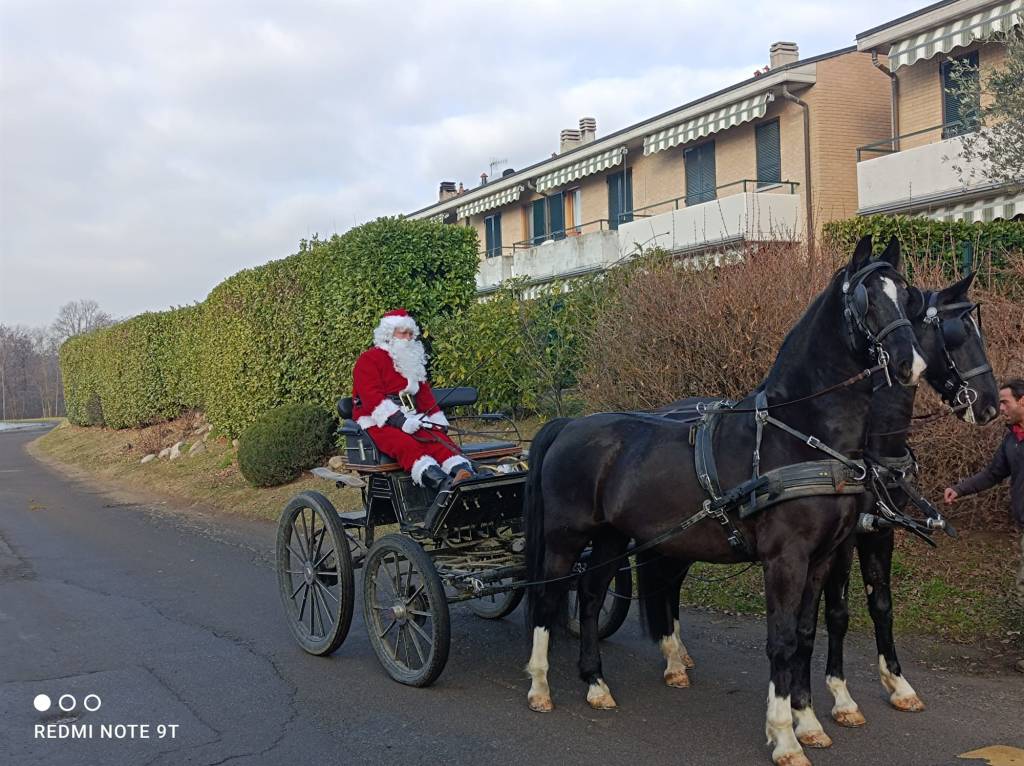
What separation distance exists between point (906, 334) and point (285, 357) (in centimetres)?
1400

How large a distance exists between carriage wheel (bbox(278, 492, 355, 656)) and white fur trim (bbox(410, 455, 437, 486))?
64cm

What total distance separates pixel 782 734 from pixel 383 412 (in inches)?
138

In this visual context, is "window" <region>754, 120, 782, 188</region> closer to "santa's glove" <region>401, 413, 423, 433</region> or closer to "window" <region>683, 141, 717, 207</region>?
"window" <region>683, 141, 717, 207</region>

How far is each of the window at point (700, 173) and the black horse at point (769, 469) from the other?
1840 cm

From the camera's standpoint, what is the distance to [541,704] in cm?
535

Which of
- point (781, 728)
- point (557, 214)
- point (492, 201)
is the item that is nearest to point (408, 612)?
point (781, 728)

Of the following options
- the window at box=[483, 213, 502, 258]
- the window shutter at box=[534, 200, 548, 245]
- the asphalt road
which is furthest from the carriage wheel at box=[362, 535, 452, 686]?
the window at box=[483, 213, 502, 258]

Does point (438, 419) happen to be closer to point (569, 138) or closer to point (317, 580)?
point (317, 580)

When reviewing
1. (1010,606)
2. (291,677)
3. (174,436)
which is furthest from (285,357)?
(1010,606)

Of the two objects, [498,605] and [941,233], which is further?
[941,233]

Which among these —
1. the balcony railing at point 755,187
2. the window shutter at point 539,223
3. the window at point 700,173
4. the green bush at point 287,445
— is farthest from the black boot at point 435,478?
the window shutter at point 539,223

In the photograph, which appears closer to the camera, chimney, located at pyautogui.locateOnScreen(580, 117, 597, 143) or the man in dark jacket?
the man in dark jacket

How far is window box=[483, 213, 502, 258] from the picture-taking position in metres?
33.0

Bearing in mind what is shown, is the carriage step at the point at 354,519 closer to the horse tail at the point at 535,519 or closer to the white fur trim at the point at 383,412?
the white fur trim at the point at 383,412
